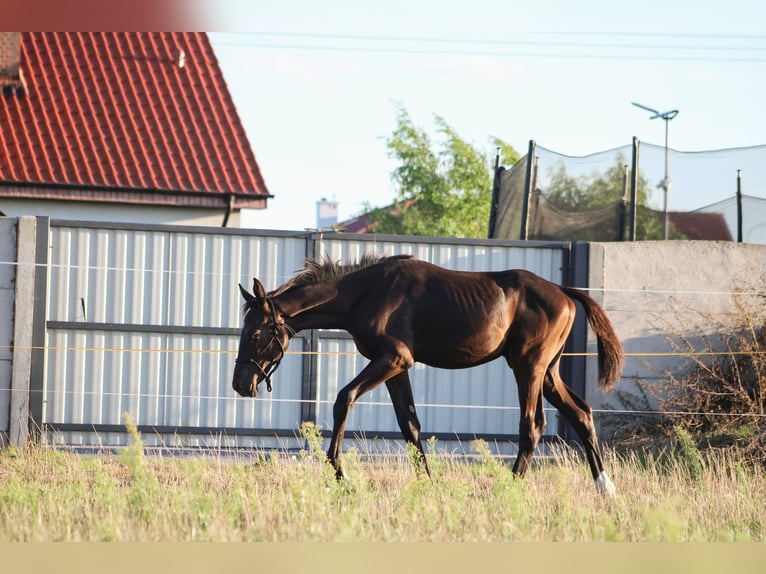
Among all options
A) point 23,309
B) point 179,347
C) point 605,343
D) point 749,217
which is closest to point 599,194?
point 749,217

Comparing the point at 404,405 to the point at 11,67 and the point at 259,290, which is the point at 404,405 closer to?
the point at 259,290

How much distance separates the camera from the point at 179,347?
10.7m

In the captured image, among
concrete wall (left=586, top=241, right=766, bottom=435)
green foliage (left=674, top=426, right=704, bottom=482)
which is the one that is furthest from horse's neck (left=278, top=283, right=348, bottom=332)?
concrete wall (left=586, top=241, right=766, bottom=435)

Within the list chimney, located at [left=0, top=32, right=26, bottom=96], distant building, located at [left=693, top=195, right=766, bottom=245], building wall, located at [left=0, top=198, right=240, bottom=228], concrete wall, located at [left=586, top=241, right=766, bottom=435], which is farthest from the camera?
chimney, located at [left=0, top=32, right=26, bottom=96]

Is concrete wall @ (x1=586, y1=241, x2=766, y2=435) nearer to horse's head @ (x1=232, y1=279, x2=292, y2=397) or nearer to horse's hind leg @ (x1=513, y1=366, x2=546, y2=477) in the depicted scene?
horse's hind leg @ (x1=513, y1=366, x2=546, y2=477)

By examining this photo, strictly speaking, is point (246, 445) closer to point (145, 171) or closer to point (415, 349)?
point (415, 349)

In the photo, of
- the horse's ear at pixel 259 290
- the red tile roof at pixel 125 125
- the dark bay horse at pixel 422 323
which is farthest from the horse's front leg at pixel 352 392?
the red tile roof at pixel 125 125

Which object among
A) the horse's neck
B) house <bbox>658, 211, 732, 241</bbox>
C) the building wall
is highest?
the building wall

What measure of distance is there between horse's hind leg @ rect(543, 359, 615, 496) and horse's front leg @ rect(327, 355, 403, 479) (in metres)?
1.29

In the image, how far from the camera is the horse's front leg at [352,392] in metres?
7.47

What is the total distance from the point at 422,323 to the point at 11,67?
11428mm

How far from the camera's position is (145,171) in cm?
1608

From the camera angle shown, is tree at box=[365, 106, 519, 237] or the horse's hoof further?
tree at box=[365, 106, 519, 237]

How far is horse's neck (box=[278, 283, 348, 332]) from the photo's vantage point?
8055mm
